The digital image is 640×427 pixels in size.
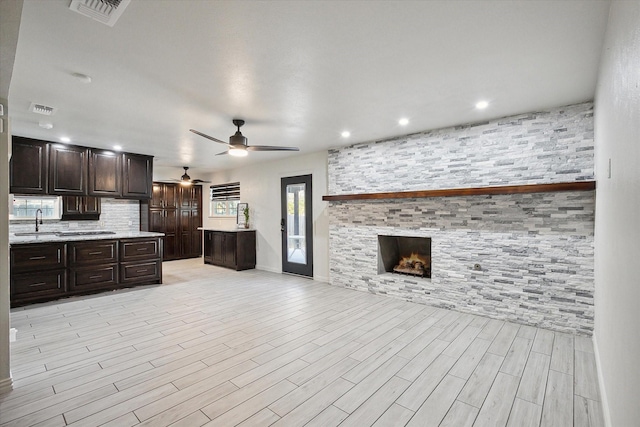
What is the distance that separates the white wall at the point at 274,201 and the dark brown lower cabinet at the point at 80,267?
7.70ft

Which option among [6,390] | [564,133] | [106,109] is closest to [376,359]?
[6,390]

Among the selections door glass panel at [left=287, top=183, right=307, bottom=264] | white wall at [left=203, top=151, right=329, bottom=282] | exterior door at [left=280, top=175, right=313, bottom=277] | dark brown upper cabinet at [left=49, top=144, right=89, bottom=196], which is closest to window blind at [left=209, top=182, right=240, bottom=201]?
white wall at [left=203, top=151, right=329, bottom=282]

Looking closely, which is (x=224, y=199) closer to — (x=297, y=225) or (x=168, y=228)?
(x=168, y=228)

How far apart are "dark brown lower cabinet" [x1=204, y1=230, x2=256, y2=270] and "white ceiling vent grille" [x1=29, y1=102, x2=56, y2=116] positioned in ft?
13.9

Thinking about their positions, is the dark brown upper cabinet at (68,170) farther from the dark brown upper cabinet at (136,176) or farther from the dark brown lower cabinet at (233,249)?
the dark brown lower cabinet at (233,249)

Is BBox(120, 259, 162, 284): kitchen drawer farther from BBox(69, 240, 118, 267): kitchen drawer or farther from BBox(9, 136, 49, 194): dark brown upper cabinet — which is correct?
BBox(9, 136, 49, 194): dark brown upper cabinet

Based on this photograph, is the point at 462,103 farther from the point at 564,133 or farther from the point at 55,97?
the point at 55,97

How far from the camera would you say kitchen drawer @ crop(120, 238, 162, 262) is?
217 inches

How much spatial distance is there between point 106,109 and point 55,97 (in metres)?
0.47

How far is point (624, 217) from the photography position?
1.56m

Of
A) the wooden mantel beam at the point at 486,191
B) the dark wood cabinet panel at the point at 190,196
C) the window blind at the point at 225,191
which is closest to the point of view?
the wooden mantel beam at the point at 486,191

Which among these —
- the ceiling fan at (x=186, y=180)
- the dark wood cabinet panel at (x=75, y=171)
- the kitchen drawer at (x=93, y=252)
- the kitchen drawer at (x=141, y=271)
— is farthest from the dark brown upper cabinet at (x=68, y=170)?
the ceiling fan at (x=186, y=180)

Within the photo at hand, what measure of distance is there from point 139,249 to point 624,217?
21.4ft

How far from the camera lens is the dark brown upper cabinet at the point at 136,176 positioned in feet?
19.8
